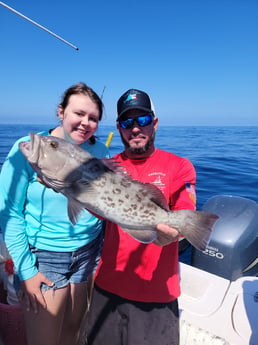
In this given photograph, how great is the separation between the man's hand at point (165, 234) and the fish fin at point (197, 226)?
0.23ft

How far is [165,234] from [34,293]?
177cm

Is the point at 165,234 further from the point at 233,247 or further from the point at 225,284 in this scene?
the point at 233,247

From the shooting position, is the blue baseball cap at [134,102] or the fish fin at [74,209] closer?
the fish fin at [74,209]

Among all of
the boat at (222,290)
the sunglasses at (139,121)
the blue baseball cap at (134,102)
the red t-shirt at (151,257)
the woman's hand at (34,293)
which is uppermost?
the blue baseball cap at (134,102)

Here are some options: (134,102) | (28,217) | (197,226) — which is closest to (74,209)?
(28,217)

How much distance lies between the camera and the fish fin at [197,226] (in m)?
2.32

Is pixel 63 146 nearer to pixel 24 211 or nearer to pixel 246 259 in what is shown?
pixel 24 211

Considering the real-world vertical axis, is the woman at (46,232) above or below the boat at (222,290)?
above

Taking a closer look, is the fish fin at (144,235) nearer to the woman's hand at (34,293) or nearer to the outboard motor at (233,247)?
the woman's hand at (34,293)

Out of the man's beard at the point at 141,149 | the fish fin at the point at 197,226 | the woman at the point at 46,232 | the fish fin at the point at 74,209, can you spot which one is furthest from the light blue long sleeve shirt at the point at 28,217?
the fish fin at the point at 197,226

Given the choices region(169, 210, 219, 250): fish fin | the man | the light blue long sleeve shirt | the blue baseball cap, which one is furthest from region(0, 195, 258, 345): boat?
the blue baseball cap

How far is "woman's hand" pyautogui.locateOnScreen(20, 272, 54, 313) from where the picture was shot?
2.80 m

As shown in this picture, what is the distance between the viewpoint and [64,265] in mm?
2967

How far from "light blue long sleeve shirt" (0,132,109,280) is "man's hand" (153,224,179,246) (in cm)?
90
